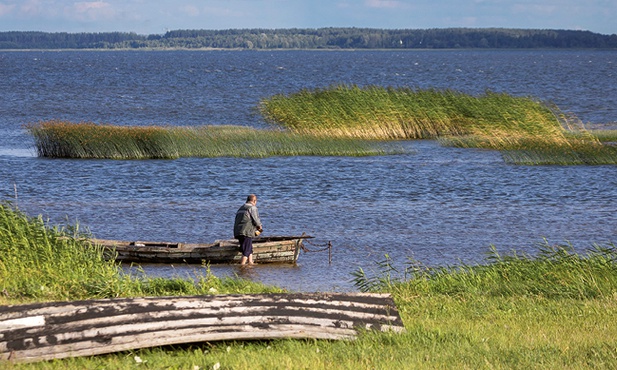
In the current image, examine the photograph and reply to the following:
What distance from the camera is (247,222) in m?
22.9

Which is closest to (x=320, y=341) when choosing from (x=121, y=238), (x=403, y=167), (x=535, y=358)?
(x=535, y=358)

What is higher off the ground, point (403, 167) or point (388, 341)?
point (388, 341)

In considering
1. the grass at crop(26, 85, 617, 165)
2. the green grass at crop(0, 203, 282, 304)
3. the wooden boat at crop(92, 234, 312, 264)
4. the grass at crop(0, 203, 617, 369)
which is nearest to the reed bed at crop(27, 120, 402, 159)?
the grass at crop(26, 85, 617, 165)

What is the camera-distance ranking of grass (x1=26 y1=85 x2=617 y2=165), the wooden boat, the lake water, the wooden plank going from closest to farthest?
the wooden plank
the wooden boat
the lake water
grass (x1=26 y1=85 x2=617 y2=165)

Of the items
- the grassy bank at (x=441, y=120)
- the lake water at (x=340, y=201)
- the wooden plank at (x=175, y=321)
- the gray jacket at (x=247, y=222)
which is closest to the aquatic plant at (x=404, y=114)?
the grassy bank at (x=441, y=120)

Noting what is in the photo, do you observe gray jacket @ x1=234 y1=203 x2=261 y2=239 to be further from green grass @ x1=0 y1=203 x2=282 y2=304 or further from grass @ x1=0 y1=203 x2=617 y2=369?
grass @ x1=0 y1=203 x2=617 y2=369

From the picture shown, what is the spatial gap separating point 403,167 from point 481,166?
3846mm

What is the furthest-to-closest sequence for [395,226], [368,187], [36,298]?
[368,187] < [395,226] < [36,298]

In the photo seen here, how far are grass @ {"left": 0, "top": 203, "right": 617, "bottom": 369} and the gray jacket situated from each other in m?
5.08

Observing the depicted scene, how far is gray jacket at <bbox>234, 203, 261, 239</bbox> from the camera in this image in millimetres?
22828

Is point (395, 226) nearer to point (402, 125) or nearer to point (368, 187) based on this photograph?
point (368, 187)

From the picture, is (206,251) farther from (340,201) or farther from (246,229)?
(340,201)

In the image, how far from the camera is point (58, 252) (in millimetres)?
17703

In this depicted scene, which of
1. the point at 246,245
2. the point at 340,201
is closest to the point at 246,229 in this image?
the point at 246,245
